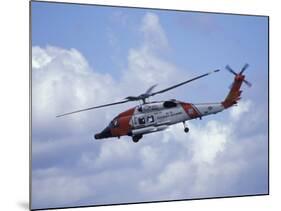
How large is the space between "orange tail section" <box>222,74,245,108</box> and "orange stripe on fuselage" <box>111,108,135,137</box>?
37.9 inches

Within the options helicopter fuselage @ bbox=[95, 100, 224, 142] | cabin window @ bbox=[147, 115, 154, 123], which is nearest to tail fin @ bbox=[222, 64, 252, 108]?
helicopter fuselage @ bbox=[95, 100, 224, 142]

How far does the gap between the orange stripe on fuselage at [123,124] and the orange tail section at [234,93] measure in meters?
0.96

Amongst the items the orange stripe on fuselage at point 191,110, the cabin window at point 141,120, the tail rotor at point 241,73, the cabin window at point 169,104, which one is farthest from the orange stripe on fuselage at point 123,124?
the tail rotor at point 241,73

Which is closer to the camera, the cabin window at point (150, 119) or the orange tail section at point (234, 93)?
the cabin window at point (150, 119)

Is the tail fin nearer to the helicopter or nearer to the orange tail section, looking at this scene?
the orange tail section

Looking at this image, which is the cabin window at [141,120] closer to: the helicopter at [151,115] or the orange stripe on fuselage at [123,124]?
the helicopter at [151,115]

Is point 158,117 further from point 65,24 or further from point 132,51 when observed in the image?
point 65,24

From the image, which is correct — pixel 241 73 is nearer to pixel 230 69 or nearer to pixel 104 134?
pixel 230 69

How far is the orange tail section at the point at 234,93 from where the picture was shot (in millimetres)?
5883

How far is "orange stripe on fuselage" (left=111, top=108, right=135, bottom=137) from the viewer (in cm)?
552

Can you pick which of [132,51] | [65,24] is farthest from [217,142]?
[65,24]

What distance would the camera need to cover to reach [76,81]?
536cm

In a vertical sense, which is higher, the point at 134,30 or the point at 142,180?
the point at 134,30

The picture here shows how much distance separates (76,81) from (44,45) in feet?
1.38
